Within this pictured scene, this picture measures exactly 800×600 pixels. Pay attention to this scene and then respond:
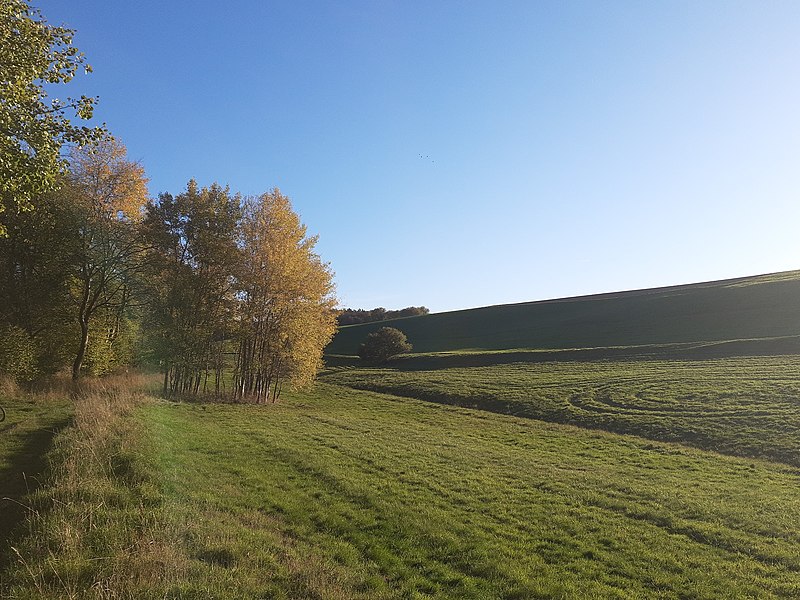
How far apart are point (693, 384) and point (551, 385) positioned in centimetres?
1251

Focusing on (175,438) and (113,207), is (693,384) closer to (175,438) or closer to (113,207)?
(175,438)

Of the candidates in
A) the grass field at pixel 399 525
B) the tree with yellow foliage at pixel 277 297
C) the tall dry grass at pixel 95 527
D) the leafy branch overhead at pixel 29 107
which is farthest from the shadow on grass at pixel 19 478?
the tree with yellow foliage at pixel 277 297

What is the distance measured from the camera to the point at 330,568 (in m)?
9.05

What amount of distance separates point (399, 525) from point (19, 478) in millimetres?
10384

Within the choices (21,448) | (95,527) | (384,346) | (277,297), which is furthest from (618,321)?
(95,527)

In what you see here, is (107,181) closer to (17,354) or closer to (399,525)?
(17,354)

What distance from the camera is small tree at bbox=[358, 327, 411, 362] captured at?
86.2 meters

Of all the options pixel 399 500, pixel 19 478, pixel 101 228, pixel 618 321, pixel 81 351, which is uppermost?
pixel 101 228

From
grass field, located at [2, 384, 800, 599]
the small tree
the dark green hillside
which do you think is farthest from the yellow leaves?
the dark green hillside

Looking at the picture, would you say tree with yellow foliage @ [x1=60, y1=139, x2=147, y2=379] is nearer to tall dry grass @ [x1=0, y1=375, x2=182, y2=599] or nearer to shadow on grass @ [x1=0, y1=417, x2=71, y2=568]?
shadow on grass @ [x1=0, y1=417, x2=71, y2=568]

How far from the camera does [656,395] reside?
37.8 meters

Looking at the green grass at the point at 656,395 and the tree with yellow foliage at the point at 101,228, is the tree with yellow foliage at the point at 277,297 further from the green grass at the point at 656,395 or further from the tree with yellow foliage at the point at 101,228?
the green grass at the point at 656,395

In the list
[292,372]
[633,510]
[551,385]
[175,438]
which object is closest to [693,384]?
[551,385]

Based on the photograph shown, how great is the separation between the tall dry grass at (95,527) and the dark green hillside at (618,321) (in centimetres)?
7578
